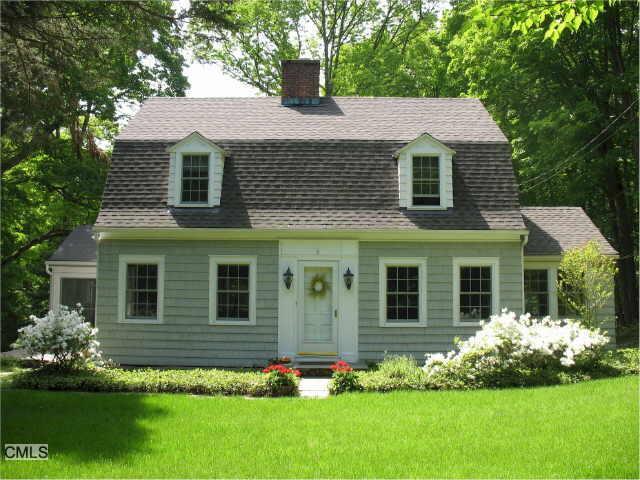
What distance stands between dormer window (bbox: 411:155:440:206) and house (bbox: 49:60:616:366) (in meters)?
0.03

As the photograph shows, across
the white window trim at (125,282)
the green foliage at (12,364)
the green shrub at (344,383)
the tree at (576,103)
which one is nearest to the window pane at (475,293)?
the green shrub at (344,383)

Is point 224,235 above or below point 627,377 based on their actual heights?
above

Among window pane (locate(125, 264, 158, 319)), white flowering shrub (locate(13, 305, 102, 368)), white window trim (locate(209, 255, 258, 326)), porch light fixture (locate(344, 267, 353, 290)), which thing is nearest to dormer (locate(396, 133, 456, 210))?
porch light fixture (locate(344, 267, 353, 290))

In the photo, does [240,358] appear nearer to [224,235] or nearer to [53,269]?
[224,235]

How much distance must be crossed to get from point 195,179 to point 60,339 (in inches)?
210

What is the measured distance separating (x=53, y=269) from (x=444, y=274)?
1092 cm

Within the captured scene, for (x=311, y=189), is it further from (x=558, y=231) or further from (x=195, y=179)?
(x=558, y=231)

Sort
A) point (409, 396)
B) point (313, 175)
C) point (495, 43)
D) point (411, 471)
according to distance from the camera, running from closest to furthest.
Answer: point (411, 471)
point (409, 396)
point (313, 175)
point (495, 43)

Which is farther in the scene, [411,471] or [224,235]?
[224,235]

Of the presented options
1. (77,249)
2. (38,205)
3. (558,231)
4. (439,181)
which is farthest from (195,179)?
(38,205)

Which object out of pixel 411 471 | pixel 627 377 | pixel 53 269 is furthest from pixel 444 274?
pixel 53 269

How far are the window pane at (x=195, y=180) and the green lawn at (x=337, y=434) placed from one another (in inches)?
245

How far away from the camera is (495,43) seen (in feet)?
81.6

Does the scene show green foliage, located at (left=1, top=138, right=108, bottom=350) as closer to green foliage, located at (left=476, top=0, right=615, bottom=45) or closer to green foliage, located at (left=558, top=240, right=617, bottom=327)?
green foliage, located at (left=558, top=240, right=617, bottom=327)
